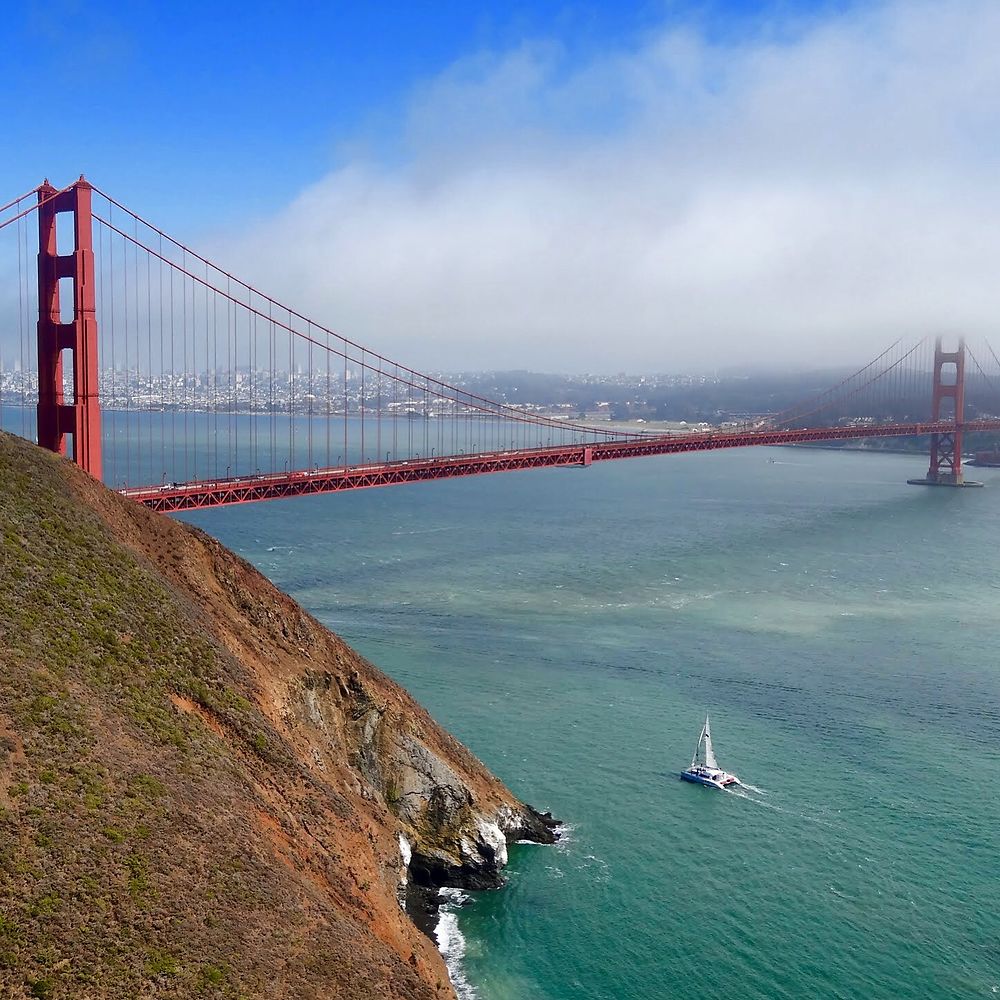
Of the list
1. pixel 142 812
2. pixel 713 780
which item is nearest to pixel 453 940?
pixel 142 812

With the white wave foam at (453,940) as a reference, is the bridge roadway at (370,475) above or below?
above

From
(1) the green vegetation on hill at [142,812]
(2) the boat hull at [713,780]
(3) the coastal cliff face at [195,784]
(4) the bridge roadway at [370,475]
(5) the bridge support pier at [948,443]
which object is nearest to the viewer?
(1) the green vegetation on hill at [142,812]

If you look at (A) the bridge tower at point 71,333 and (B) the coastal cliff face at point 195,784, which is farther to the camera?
(A) the bridge tower at point 71,333

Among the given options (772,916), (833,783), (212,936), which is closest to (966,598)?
(833,783)

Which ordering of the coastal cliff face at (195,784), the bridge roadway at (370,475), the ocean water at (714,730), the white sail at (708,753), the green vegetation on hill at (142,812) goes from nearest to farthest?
the green vegetation on hill at (142,812) < the coastal cliff face at (195,784) < the ocean water at (714,730) < the white sail at (708,753) < the bridge roadway at (370,475)

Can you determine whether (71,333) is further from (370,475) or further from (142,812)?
(142,812)

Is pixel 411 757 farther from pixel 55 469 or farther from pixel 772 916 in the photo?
pixel 55 469

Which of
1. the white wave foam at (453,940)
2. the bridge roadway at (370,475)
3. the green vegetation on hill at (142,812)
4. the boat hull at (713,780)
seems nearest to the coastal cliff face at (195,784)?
the green vegetation on hill at (142,812)

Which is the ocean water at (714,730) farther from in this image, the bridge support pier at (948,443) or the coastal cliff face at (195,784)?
the bridge support pier at (948,443)

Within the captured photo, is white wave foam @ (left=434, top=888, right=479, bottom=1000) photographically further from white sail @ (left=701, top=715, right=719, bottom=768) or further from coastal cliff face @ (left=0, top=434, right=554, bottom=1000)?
white sail @ (left=701, top=715, right=719, bottom=768)
